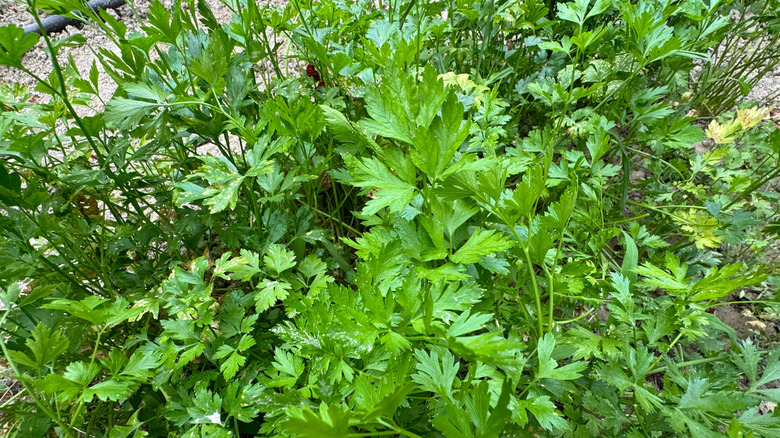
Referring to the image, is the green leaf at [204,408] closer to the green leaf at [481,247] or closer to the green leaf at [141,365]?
the green leaf at [141,365]

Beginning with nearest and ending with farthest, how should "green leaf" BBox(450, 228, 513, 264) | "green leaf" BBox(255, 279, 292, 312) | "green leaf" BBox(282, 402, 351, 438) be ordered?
"green leaf" BBox(282, 402, 351, 438) < "green leaf" BBox(450, 228, 513, 264) < "green leaf" BBox(255, 279, 292, 312)

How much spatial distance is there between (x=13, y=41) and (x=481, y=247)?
964 millimetres

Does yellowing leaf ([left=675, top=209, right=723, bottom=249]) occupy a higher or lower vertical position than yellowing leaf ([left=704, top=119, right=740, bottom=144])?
lower

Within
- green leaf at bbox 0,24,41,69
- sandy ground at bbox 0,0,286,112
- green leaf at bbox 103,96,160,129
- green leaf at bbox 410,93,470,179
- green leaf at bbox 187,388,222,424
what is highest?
sandy ground at bbox 0,0,286,112

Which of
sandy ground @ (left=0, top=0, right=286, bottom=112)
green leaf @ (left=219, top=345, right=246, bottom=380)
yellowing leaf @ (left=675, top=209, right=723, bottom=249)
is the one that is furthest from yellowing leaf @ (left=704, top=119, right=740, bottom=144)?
sandy ground @ (left=0, top=0, right=286, bottom=112)

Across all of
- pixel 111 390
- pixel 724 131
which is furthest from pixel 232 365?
pixel 724 131

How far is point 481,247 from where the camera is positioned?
2.33ft

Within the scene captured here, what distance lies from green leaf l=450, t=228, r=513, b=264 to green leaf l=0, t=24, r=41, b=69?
873 mm

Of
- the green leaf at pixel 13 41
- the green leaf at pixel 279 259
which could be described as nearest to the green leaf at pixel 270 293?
the green leaf at pixel 279 259

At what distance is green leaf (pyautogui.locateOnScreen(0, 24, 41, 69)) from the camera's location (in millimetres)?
756

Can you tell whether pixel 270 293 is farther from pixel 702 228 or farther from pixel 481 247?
pixel 702 228

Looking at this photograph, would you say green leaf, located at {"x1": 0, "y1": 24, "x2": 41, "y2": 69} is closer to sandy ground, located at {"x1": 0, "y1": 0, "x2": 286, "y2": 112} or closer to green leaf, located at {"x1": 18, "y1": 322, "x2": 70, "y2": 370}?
green leaf, located at {"x1": 18, "y1": 322, "x2": 70, "y2": 370}

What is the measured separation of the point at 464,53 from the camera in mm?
1561

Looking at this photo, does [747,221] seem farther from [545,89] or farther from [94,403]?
[94,403]
